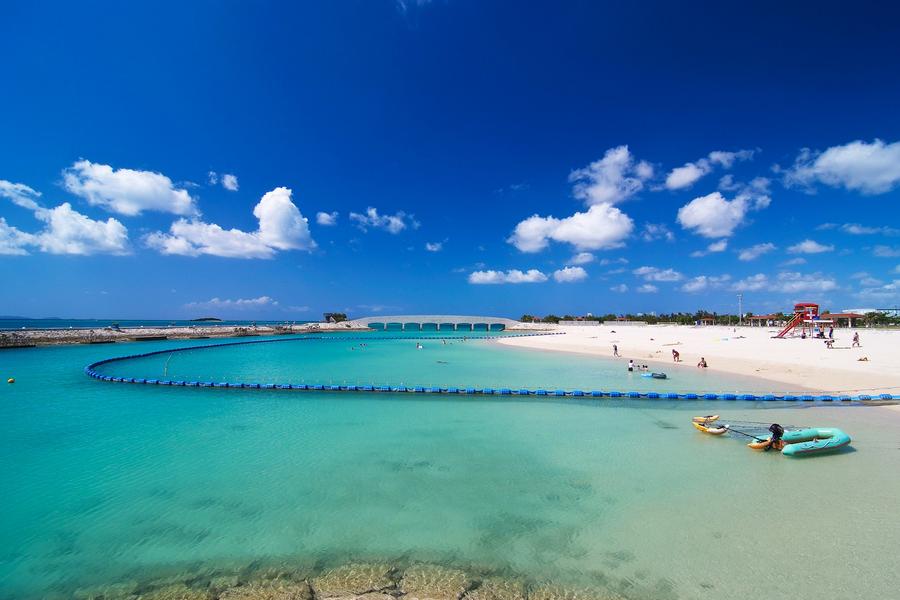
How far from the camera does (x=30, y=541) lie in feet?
22.2

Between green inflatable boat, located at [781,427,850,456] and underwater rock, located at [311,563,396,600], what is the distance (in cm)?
1084

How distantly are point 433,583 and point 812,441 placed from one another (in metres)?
11.2

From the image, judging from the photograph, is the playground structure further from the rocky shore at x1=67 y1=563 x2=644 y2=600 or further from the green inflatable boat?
the rocky shore at x1=67 y1=563 x2=644 y2=600

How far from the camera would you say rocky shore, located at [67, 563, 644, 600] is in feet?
17.6

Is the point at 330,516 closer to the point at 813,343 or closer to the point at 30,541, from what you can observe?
the point at 30,541

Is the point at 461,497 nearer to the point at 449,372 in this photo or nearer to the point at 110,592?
the point at 110,592

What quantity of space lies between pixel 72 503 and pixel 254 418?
699 centimetres

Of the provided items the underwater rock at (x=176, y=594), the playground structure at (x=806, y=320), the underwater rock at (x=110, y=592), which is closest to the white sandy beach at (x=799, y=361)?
the playground structure at (x=806, y=320)

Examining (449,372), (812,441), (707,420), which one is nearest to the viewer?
(812,441)

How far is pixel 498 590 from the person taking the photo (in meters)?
5.52

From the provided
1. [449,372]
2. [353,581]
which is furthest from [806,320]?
[353,581]

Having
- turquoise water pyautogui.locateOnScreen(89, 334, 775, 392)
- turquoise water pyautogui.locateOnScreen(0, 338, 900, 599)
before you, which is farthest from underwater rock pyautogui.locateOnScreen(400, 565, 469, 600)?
A: turquoise water pyautogui.locateOnScreen(89, 334, 775, 392)

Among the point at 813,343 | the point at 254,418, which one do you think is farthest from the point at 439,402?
the point at 813,343

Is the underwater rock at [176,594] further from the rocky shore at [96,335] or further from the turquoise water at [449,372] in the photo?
the rocky shore at [96,335]
